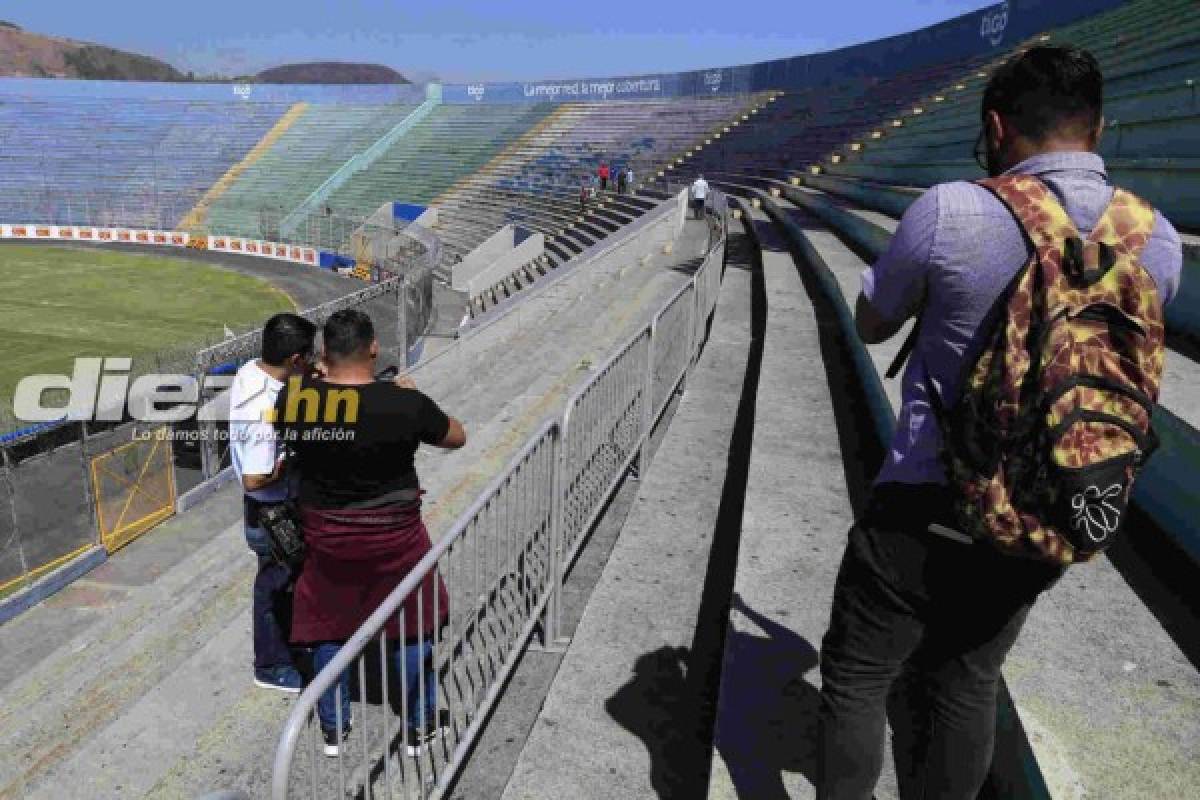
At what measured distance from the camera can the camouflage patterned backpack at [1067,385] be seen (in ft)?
4.86

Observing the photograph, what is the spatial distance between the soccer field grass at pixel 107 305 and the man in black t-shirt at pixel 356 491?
48.0ft

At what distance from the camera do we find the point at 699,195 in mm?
21000

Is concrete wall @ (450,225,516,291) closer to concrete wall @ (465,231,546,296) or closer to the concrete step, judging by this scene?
concrete wall @ (465,231,546,296)

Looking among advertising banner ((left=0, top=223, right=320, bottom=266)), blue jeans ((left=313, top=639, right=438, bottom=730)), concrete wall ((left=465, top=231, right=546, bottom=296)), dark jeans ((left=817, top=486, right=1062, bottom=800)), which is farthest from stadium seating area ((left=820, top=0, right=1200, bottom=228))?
advertising banner ((left=0, top=223, right=320, bottom=266))

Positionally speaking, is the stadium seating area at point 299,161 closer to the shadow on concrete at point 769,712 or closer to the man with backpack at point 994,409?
the shadow on concrete at point 769,712

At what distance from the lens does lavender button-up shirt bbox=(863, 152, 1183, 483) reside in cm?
157

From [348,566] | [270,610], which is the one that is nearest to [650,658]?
[348,566]

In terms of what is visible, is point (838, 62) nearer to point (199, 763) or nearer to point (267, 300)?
point (267, 300)

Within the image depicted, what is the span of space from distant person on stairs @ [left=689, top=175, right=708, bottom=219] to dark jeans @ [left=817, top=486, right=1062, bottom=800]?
19696 millimetres

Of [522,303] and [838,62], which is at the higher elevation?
[838,62]

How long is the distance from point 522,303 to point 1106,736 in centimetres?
1184

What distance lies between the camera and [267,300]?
28812 mm

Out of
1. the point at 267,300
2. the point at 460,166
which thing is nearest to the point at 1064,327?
the point at 267,300

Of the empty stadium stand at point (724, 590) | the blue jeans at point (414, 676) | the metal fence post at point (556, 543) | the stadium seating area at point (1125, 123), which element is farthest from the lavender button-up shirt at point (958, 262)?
the stadium seating area at point (1125, 123)
